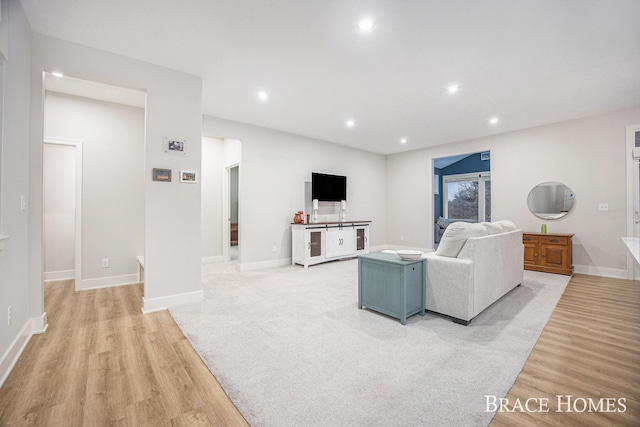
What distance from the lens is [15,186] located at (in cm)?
222

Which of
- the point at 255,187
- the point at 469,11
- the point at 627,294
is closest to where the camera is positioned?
the point at 469,11

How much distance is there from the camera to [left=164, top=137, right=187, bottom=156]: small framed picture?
3.20 metres

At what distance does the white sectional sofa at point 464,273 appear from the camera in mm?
2672

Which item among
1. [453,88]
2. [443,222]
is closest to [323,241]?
[453,88]

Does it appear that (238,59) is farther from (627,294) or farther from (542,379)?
(627,294)

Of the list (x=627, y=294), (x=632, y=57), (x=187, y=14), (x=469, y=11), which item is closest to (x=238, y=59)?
(x=187, y=14)

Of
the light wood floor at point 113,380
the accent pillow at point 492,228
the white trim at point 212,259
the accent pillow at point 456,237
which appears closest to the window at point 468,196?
the accent pillow at point 492,228

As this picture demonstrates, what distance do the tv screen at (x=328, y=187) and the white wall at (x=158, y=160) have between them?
305cm

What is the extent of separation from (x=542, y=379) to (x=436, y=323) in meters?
0.94

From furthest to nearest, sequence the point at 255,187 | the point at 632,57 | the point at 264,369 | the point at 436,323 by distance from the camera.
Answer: the point at 255,187 → the point at 632,57 → the point at 436,323 → the point at 264,369

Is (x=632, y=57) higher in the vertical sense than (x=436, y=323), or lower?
Result: higher

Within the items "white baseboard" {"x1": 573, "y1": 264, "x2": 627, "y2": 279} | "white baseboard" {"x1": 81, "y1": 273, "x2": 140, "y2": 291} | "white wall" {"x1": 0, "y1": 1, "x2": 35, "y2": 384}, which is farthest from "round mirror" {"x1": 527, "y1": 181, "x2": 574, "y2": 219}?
"white wall" {"x1": 0, "y1": 1, "x2": 35, "y2": 384}

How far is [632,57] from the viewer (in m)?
2.98

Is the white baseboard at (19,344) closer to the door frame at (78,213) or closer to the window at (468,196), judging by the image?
the door frame at (78,213)
